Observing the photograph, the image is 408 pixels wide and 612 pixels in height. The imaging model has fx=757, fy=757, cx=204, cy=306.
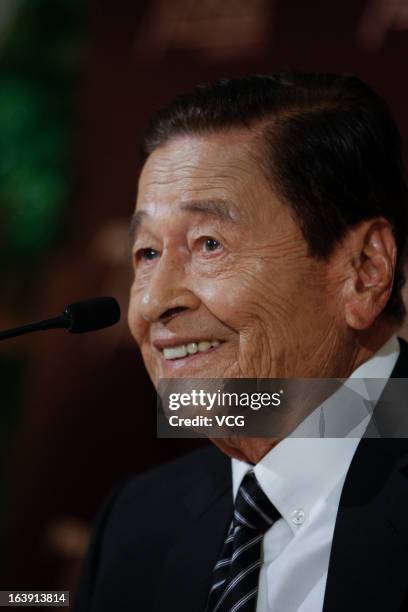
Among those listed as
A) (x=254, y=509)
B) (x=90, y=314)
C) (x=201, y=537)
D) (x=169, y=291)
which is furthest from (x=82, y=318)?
(x=201, y=537)

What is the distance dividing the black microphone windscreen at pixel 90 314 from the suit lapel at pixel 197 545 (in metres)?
0.57

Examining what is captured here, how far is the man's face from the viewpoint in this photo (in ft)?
4.42

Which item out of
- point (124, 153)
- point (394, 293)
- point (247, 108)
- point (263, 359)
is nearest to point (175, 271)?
point (263, 359)

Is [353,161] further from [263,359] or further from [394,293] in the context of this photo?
[263,359]

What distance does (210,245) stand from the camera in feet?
4.53

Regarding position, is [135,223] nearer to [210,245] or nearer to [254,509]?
[210,245]

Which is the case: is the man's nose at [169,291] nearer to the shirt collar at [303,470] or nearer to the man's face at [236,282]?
the man's face at [236,282]

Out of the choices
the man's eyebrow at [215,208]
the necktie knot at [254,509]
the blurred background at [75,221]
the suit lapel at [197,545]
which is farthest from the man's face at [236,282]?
the blurred background at [75,221]

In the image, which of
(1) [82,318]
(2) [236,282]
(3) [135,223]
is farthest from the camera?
(3) [135,223]

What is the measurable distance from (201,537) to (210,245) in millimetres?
625

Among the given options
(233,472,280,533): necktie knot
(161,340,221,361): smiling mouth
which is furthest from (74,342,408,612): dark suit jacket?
(161,340,221,361): smiling mouth

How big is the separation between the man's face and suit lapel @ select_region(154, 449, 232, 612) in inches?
15.1

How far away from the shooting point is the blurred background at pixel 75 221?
2.34m

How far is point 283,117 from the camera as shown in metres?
1.40
